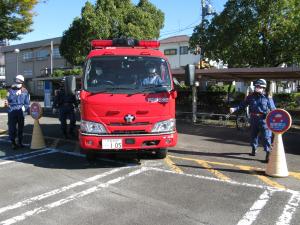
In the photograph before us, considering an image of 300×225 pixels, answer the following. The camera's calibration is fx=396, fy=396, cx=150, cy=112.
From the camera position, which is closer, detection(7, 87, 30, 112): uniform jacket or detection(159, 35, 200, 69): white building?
detection(7, 87, 30, 112): uniform jacket

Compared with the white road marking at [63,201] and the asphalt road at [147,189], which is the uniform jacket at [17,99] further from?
the white road marking at [63,201]

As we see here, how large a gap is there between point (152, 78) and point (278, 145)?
9.00 feet

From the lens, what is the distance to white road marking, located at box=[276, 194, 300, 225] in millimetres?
5039

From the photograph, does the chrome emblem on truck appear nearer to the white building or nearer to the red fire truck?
the red fire truck

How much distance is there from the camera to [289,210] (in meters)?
5.43

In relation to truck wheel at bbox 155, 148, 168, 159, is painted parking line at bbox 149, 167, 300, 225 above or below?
below

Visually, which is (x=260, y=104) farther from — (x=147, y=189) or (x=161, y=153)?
(x=147, y=189)

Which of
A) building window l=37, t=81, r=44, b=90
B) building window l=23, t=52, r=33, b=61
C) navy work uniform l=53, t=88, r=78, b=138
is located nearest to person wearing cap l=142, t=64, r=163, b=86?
navy work uniform l=53, t=88, r=78, b=138

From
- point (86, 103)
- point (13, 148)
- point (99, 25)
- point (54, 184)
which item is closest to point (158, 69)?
point (86, 103)

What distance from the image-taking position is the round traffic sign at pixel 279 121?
7.32 metres

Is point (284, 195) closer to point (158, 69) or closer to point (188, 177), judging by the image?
point (188, 177)

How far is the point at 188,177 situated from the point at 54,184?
7.81ft

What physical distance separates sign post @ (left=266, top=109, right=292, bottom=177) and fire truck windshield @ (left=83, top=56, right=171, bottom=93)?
2133 millimetres

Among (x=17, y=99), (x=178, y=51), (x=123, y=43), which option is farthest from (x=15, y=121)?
(x=178, y=51)
